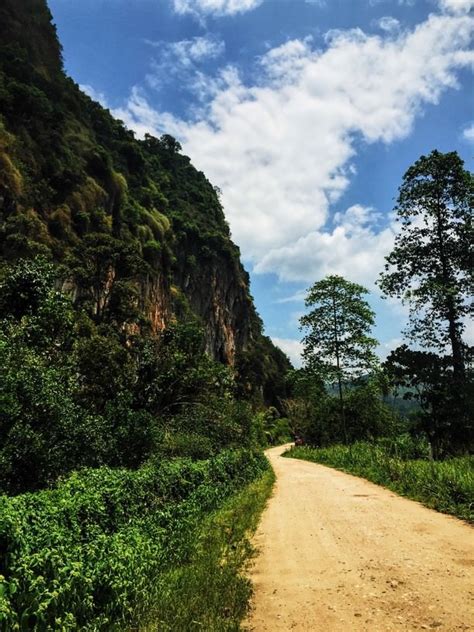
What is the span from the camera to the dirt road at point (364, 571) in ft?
14.3

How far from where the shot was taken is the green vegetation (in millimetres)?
3783

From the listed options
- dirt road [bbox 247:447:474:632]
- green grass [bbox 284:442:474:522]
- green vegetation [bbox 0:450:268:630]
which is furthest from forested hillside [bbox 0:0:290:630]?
green grass [bbox 284:442:474:522]

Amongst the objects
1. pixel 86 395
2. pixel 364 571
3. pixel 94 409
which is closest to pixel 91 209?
pixel 86 395

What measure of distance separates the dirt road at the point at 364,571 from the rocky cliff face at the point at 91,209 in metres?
22.7

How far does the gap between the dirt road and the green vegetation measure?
1.94ft

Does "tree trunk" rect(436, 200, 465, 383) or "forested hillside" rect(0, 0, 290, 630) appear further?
"tree trunk" rect(436, 200, 465, 383)

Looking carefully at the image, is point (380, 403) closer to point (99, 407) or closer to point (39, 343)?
point (99, 407)

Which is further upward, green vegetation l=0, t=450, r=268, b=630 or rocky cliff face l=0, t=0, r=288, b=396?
rocky cliff face l=0, t=0, r=288, b=396

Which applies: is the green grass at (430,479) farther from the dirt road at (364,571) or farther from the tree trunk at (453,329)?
the tree trunk at (453,329)

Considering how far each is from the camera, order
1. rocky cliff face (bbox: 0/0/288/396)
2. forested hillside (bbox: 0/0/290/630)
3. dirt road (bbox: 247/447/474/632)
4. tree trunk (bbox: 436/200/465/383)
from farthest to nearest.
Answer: rocky cliff face (bbox: 0/0/288/396), tree trunk (bbox: 436/200/465/383), forested hillside (bbox: 0/0/290/630), dirt road (bbox: 247/447/474/632)

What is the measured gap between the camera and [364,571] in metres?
5.60

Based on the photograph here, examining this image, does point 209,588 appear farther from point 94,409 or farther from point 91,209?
point 91,209

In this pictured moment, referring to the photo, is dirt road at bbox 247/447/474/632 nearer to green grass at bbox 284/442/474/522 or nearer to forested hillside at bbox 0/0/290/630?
green grass at bbox 284/442/474/522

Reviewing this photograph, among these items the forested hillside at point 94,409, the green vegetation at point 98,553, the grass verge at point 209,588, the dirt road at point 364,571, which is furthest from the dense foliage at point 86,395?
the dirt road at point 364,571
